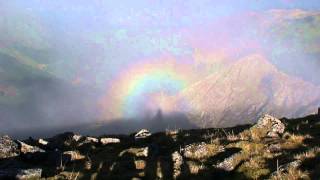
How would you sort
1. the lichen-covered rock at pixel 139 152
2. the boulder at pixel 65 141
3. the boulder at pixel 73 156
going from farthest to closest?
1. the boulder at pixel 65 141
2. the boulder at pixel 73 156
3. the lichen-covered rock at pixel 139 152

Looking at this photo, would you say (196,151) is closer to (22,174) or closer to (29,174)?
(29,174)

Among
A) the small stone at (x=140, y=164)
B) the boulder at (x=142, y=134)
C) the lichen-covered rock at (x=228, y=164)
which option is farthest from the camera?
the boulder at (x=142, y=134)

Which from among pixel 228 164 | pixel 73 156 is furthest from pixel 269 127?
pixel 73 156

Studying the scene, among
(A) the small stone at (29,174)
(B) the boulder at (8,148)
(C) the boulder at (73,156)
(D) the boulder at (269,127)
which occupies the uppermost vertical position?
(D) the boulder at (269,127)

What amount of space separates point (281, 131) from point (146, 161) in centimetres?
1176

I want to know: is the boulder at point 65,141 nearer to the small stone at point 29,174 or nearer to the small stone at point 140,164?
the small stone at point 140,164

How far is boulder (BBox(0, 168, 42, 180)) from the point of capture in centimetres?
2820

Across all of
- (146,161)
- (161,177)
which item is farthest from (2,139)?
(161,177)

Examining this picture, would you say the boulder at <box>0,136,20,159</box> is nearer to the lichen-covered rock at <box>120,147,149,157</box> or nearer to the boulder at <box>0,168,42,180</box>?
the boulder at <box>0,168,42,180</box>

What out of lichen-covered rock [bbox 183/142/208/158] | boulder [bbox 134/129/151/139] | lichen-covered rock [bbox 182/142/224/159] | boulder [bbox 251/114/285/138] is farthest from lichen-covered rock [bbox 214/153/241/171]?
boulder [bbox 134/129/151/139]

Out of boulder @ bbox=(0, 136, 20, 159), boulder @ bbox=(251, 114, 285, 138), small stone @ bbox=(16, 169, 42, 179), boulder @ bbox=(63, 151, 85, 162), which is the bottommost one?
small stone @ bbox=(16, 169, 42, 179)

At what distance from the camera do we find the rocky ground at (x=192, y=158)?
88.5 feet

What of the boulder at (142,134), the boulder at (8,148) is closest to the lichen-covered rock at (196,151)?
the boulder at (8,148)

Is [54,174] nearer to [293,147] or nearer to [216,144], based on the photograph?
[216,144]
